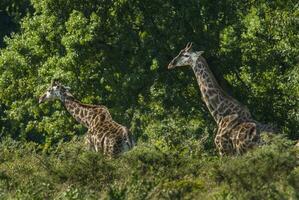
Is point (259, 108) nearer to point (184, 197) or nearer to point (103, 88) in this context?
point (103, 88)

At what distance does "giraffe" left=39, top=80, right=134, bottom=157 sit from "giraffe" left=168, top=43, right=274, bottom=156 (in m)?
1.82

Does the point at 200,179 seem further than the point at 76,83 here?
No

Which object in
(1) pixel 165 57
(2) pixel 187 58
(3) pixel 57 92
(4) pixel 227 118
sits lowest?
(4) pixel 227 118

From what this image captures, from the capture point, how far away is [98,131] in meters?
25.9

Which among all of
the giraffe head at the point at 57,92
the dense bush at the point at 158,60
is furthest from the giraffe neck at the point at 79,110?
the dense bush at the point at 158,60

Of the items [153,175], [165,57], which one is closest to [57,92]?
[165,57]

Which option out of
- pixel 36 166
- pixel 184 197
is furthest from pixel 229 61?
pixel 184 197

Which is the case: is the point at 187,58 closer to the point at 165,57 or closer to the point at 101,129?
the point at 101,129

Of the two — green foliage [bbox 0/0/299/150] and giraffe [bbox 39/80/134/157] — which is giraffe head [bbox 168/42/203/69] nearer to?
giraffe [bbox 39/80/134/157]

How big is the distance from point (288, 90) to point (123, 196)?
39.5 ft

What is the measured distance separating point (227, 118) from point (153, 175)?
2967 millimetres

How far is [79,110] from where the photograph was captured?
27500 millimetres

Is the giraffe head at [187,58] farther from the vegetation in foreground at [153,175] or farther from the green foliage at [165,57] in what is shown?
the green foliage at [165,57]

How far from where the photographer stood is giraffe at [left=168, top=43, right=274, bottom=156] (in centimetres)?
2331
